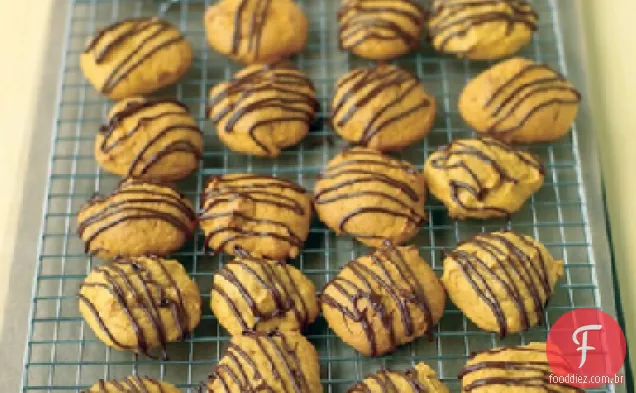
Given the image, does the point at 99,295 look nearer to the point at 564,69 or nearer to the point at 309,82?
the point at 309,82

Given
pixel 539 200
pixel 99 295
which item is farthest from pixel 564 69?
pixel 99 295

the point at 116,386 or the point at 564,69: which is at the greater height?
the point at 564,69

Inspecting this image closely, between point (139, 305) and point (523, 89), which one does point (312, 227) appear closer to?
point (139, 305)

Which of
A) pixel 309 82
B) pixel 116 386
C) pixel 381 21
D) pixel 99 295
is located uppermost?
pixel 381 21

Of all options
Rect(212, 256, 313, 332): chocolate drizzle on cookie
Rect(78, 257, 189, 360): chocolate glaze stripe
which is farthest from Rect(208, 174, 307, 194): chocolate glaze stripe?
Rect(78, 257, 189, 360): chocolate glaze stripe

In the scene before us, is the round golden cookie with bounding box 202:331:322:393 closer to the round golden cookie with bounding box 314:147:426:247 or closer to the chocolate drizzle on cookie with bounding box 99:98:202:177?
the round golden cookie with bounding box 314:147:426:247
